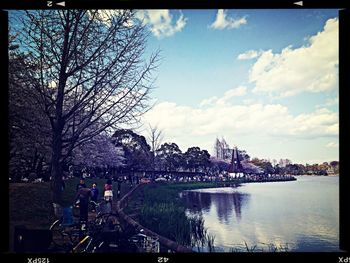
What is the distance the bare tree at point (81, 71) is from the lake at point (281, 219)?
1.30m

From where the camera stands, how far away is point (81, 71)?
9.87 feet

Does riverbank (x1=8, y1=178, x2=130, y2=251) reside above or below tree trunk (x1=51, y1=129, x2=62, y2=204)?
below

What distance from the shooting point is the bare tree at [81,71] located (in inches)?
117

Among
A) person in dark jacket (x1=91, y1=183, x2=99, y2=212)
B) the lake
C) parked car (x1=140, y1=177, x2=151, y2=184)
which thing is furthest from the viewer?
parked car (x1=140, y1=177, x2=151, y2=184)

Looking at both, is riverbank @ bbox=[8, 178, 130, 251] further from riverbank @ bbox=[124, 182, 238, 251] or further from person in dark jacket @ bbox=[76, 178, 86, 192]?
riverbank @ bbox=[124, 182, 238, 251]

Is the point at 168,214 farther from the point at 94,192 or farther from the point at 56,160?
the point at 56,160

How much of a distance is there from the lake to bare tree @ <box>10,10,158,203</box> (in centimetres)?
130

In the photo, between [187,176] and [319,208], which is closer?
[319,208]

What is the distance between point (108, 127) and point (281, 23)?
6.69ft

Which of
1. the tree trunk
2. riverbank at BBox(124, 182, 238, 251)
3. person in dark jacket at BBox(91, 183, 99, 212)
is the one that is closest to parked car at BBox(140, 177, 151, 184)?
riverbank at BBox(124, 182, 238, 251)

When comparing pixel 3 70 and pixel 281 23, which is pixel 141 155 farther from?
Answer: pixel 281 23

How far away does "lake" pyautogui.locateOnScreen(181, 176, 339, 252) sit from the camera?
9.42 ft
